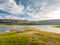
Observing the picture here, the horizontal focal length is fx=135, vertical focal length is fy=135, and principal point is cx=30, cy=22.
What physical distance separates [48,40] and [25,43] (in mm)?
4303

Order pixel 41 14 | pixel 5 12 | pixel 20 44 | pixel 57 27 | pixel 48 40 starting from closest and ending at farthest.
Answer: pixel 20 44 < pixel 48 40 < pixel 41 14 < pixel 57 27 < pixel 5 12

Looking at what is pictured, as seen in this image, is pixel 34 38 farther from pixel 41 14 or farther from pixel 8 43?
pixel 41 14

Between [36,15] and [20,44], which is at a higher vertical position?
[36,15]

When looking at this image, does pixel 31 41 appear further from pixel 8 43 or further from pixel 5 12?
pixel 5 12

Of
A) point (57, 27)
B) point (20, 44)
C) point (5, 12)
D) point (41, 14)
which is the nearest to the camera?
point (20, 44)

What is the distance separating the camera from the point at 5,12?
59.3 metres

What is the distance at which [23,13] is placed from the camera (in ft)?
159

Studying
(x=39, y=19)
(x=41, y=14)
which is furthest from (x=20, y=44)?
(x=39, y=19)

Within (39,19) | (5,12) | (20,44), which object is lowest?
(20,44)

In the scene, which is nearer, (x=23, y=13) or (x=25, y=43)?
(x=25, y=43)

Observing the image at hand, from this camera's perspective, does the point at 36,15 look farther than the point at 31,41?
Yes

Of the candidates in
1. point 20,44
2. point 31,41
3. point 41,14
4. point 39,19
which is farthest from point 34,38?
point 39,19

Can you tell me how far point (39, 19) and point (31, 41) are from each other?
85.2 ft

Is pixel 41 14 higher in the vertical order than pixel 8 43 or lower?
higher
